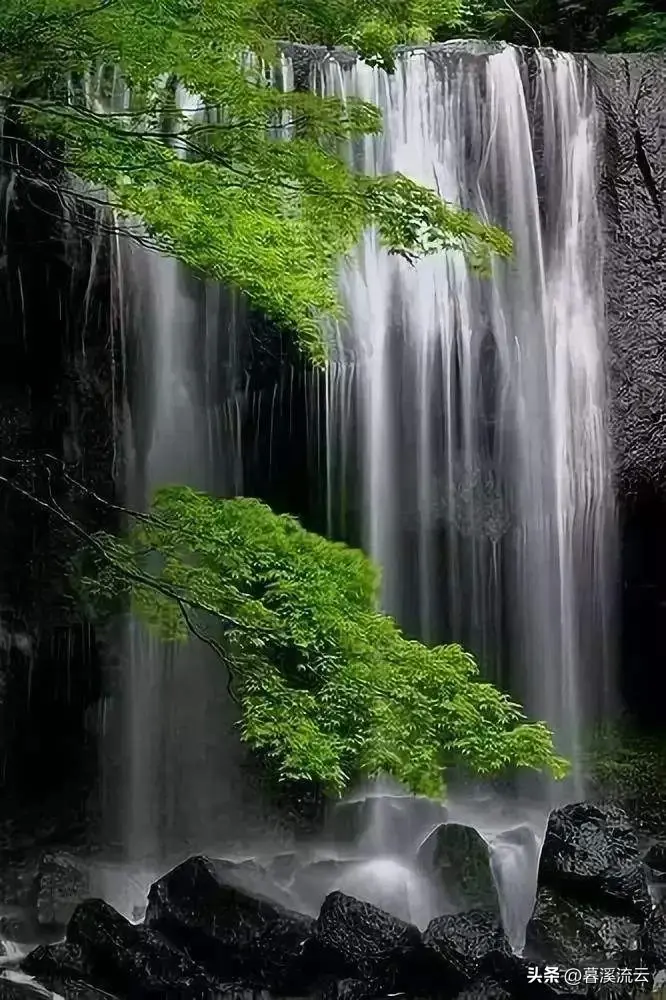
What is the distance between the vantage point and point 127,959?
682 centimetres

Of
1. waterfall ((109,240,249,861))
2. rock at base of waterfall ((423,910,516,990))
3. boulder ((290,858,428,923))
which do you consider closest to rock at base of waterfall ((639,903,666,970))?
rock at base of waterfall ((423,910,516,990))

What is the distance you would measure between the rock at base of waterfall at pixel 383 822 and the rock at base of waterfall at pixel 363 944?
1794 millimetres

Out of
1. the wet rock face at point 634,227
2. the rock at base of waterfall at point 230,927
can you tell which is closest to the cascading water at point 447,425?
the wet rock face at point 634,227

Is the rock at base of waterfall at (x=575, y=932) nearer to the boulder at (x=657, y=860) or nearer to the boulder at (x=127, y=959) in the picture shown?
the boulder at (x=657, y=860)

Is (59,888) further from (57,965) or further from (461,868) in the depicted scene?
(461,868)

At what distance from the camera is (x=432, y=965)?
6.82 meters

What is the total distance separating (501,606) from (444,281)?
102 inches

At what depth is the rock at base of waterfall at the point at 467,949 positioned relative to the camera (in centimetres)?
679

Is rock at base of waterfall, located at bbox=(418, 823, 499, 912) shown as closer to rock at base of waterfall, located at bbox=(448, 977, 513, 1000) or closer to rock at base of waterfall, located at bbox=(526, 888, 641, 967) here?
rock at base of waterfall, located at bbox=(526, 888, 641, 967)

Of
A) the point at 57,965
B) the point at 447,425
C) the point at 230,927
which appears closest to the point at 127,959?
the point at 57,965

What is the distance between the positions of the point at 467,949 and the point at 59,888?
2.92 metres

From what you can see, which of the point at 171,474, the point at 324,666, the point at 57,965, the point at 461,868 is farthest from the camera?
the point at 171,474

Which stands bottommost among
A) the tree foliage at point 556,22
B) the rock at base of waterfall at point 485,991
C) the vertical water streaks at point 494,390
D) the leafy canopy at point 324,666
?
the rock at base of waterfall at point 485,991

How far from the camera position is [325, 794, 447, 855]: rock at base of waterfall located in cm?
875
